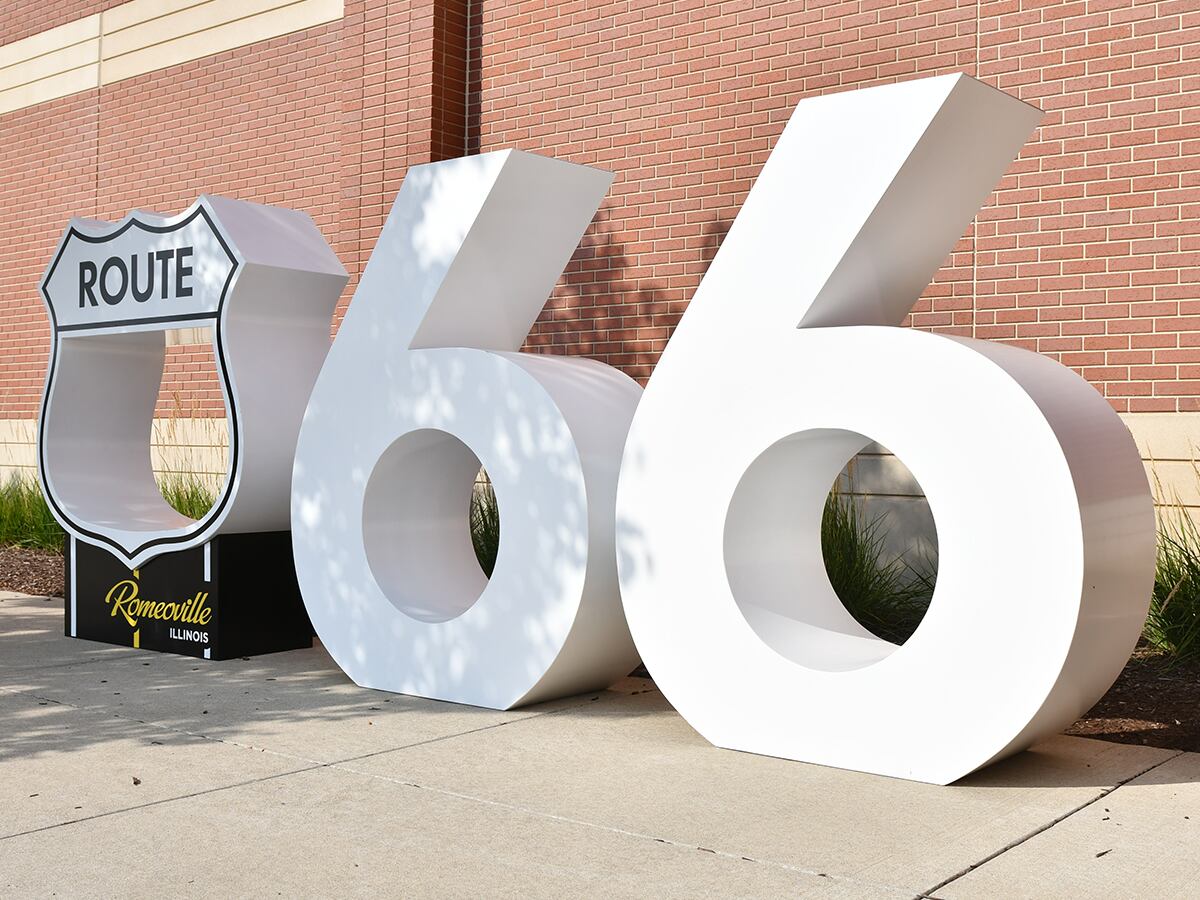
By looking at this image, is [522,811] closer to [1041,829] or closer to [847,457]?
[1041,829]

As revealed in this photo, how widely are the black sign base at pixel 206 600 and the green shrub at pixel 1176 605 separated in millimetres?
4722

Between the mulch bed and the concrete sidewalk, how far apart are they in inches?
9.6

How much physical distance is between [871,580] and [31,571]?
7.45 meters

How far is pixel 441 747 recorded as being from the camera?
532 cm

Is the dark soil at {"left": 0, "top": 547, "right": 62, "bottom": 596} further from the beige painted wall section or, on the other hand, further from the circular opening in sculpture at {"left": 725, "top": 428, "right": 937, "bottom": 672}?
the circular opening in sculpture at {"left": 725, "top": 428, "right": 937, "bottom": 672}

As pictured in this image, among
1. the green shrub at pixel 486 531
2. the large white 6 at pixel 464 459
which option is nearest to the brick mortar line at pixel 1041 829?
the large white 6 at pixel 464 459

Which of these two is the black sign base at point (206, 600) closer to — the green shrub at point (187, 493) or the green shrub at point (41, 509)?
the green shrub at point (187, 493)

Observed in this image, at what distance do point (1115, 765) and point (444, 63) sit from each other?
326 inches

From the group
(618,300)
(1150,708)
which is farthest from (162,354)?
(1150,708)

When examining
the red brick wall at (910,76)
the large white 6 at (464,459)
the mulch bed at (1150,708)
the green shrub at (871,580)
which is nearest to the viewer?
the mulch bed at (1150,708)

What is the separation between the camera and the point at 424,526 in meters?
6.91

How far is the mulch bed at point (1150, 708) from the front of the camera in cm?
557

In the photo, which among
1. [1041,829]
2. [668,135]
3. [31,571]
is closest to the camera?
[1041,829]

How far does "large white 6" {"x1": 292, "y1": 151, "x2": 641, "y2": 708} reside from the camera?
5910 millimetres
